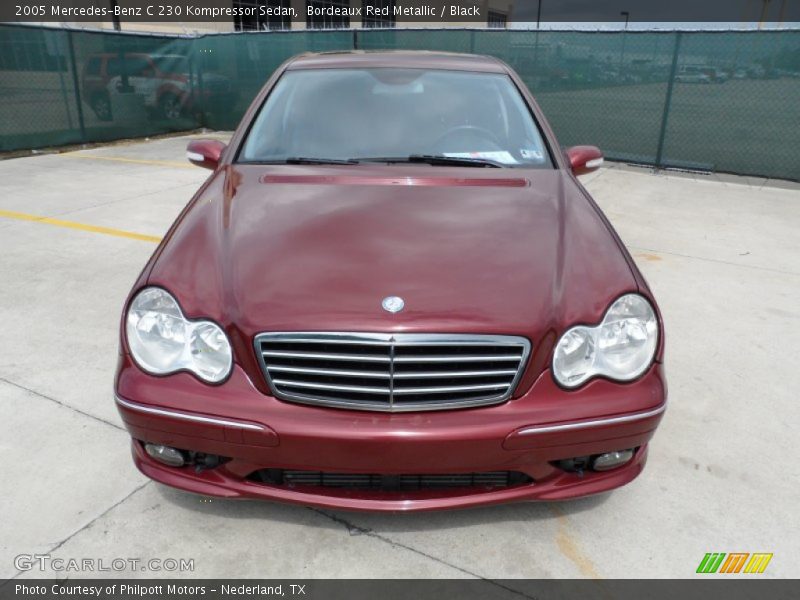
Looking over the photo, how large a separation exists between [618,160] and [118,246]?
746 cm

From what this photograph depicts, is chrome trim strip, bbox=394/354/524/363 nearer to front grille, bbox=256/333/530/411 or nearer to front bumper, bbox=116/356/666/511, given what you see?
front grille, bbox=256/333/530/411

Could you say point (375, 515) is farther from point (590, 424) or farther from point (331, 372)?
point (590, 424)

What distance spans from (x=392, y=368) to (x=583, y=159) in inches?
81.4

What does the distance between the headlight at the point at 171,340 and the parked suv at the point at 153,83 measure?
1013 centimetres

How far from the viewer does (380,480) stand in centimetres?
194

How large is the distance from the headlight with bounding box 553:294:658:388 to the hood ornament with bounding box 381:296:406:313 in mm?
494

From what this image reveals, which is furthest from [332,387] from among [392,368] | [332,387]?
[392,368]

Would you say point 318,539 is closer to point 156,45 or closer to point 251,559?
point 251,559

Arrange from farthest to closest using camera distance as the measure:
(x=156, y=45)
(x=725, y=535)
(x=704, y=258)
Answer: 1. (x=156, y=45)
2. (x=704, y=258)
3. (x=725, y=535)

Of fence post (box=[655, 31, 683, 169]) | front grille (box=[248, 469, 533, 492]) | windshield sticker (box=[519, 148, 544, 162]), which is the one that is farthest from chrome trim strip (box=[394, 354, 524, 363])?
fence post (box=[655, 31, 683, 169])

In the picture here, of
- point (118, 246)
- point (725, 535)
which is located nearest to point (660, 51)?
point (118, 246)

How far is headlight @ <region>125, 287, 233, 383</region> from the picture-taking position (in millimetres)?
1911

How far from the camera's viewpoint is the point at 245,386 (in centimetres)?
187

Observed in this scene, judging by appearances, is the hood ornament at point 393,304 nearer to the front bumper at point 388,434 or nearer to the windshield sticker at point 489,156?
the front bumper at point 388,434
